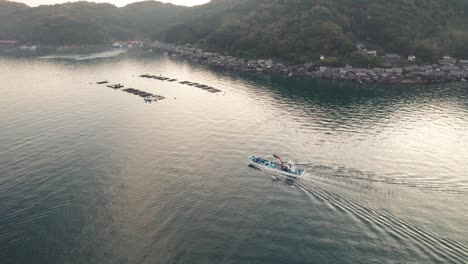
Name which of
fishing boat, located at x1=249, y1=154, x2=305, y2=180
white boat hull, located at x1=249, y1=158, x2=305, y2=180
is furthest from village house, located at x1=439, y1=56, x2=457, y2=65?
white boat hull, located at x1=249, y1=158, x2=305, y2=180

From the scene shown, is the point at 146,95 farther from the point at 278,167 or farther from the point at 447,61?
the point at 447,61

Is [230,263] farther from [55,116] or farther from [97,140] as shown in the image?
[55,116]

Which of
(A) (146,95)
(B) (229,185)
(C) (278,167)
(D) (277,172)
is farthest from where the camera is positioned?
(A) (146,95)

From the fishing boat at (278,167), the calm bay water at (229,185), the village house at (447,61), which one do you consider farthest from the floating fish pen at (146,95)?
the village house at (447,61)

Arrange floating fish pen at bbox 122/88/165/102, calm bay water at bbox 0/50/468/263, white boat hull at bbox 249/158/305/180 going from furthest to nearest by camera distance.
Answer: floating fish pen at bbox 122/88/165/102
white boat hull at bbox 249/158/305/180
calm bay water at bbox 0/50/468/263

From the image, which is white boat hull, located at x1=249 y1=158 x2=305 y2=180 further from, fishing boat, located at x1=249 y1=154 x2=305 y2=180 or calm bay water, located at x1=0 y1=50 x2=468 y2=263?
calm bay water, located at x1=0 y1=50 x2=468 y2=263

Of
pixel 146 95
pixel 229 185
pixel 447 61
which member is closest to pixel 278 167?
pixel 229 185
